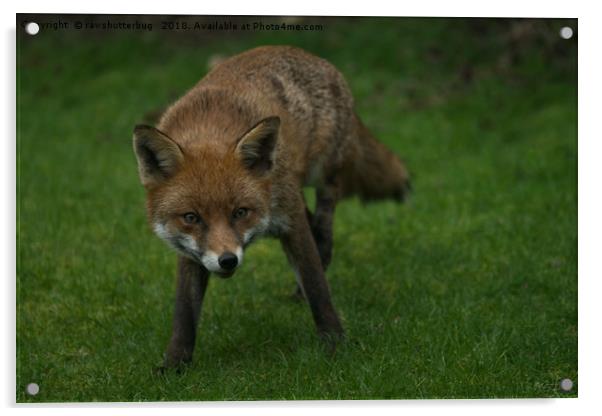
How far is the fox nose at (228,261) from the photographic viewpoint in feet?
11.6

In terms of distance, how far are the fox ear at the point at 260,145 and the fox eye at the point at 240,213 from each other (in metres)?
0.19

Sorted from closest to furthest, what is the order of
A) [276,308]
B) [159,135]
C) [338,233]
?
[159,135] < [276,308] < [338,233]

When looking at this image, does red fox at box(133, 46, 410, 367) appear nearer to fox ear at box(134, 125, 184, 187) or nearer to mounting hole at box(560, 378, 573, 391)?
fox ear at box(134, 125, 184, 187)

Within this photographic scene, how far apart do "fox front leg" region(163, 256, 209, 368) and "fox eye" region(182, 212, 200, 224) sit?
1.59 ft

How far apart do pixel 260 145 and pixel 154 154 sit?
0.43 m

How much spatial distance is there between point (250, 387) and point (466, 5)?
6.51 ft

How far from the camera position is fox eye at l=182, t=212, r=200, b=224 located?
369 cm

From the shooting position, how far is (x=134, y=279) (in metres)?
4.99

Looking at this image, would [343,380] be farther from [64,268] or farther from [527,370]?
[64,268]

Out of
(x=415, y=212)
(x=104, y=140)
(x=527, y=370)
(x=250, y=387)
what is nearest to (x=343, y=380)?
(x=250, y=387)

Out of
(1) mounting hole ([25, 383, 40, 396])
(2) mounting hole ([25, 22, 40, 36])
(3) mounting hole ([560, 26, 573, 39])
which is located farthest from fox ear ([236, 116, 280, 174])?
(3) mounting hole ([560, 26, 573, 39])

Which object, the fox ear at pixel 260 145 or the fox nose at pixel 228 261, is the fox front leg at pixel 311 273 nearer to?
the fox ear at pixel 260 145

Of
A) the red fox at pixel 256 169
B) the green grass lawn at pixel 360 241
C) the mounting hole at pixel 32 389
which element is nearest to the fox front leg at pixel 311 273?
the red fox at pixel 256 169
